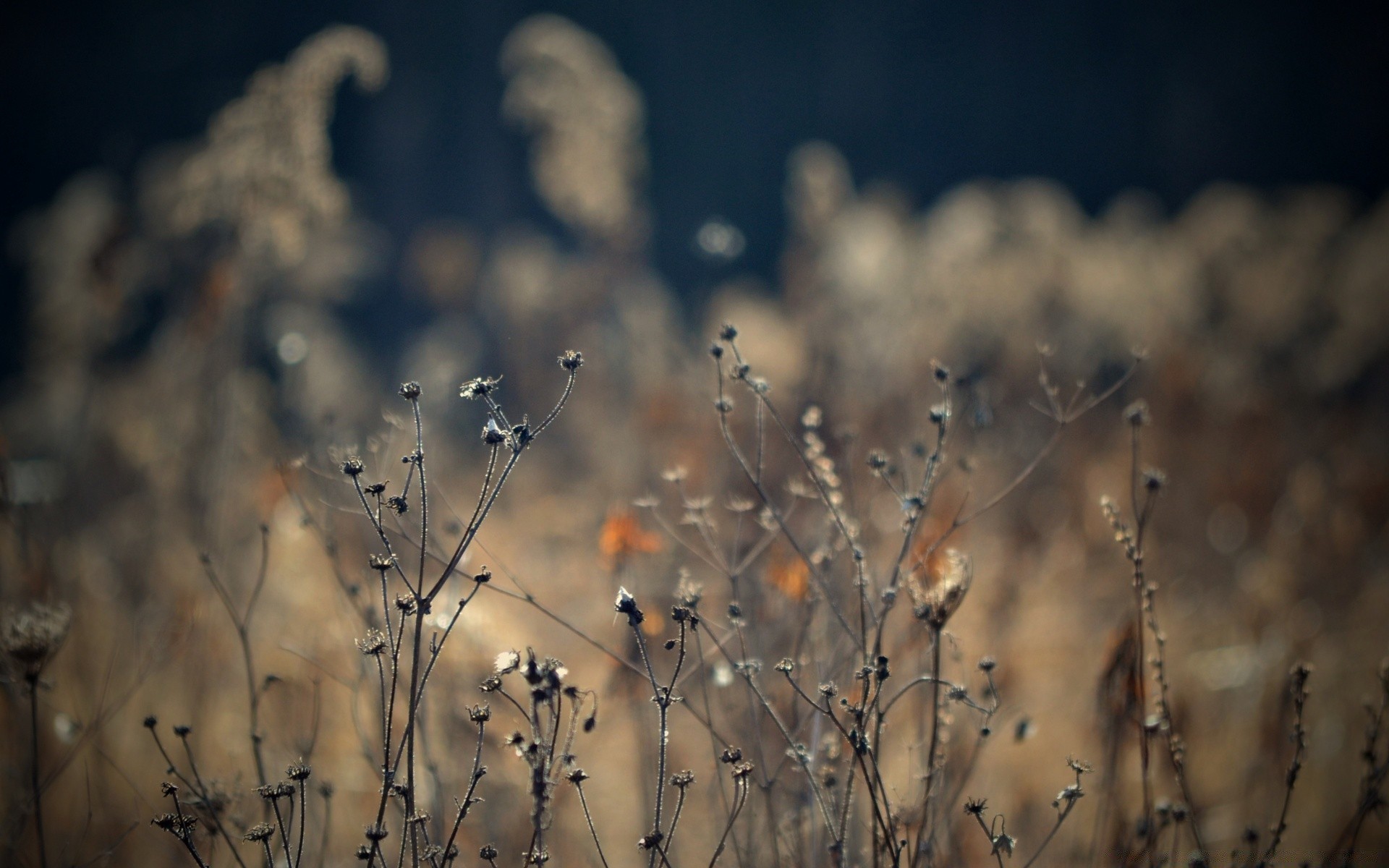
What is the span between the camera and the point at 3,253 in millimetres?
8672

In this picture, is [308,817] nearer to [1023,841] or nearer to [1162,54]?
[1023,841]

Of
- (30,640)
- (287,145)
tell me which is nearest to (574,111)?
(287,145)

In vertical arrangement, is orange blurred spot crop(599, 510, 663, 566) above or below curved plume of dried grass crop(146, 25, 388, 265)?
below

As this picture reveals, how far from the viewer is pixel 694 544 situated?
3.17 m

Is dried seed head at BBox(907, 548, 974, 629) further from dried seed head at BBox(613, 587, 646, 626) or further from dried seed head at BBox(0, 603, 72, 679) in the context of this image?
dried seed head at BBox(0, 603, 72, 679)

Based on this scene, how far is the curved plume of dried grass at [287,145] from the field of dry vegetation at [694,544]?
0.6 inches

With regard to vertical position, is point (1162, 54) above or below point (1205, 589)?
above

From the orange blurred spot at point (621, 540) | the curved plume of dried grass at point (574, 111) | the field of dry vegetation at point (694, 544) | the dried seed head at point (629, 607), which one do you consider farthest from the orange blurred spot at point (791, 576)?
the curved plume of dried grass at point (574, 111)

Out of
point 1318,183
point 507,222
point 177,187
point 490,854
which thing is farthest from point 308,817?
point 1318,183

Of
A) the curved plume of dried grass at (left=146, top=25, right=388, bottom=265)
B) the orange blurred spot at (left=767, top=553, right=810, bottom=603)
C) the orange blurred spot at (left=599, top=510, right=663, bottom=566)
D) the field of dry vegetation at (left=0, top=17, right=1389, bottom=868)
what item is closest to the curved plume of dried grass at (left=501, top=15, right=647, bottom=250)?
the field of dry vegetation at (left=0, top=17, right=1389, bottom=868)

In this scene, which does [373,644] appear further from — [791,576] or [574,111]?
[574,111]

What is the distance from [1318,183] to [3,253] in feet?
44.3

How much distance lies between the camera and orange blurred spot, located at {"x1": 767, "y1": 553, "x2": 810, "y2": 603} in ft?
6.28

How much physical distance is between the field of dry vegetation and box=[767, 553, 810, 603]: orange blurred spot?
22mm
